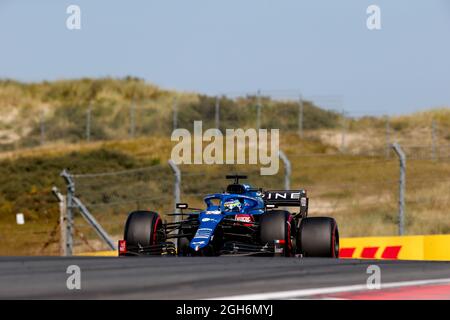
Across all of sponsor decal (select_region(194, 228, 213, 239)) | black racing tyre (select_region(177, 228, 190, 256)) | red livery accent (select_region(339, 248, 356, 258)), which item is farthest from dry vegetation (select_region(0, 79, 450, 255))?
sponsor decal (select_region(194, 228, 213, 239))

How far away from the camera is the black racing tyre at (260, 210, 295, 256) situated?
44.5 ft

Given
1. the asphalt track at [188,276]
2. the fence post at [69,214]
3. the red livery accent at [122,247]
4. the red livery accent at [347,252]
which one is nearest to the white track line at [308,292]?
the asphalt track at [188,276]

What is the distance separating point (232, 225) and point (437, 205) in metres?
12.0

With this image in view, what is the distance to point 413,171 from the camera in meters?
33.0

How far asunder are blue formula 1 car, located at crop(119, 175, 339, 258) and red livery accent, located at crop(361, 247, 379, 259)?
7.11 ft

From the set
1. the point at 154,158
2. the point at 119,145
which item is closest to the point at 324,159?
the point at 154,158

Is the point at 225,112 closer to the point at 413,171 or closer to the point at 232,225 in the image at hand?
the point at 413,171

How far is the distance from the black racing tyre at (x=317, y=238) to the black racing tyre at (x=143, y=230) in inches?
85.1

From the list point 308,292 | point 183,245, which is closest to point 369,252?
point 183,245

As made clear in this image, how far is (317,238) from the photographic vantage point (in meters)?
13.6

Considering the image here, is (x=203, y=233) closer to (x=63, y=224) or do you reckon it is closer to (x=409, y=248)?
(x=409, y=248)

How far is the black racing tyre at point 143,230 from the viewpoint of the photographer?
14.4 metres

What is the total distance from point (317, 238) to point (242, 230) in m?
1.27

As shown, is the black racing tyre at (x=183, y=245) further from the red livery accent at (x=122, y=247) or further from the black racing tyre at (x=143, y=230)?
the red livery accent at (x=122, y=247)
